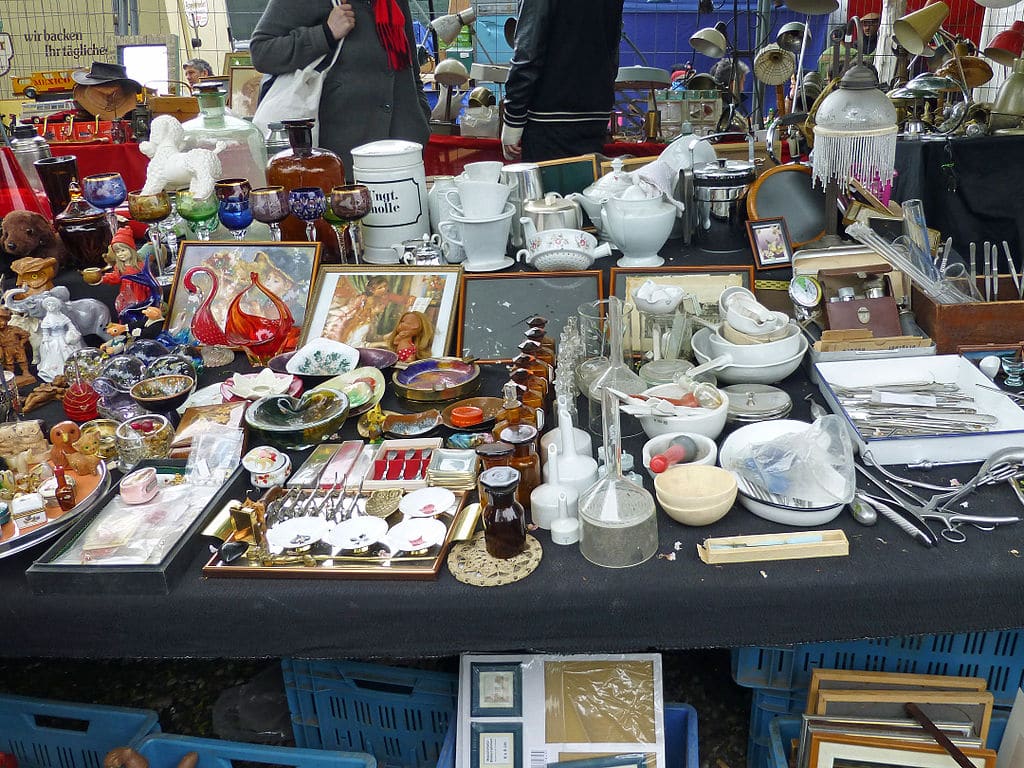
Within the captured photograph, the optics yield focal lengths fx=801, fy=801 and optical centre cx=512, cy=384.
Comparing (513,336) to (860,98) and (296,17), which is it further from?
(296,17)

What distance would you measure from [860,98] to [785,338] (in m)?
0.59

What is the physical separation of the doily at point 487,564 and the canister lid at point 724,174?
115 centimetres

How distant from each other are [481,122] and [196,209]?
242cm

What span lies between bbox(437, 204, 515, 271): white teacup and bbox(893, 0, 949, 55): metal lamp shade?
6.03ft

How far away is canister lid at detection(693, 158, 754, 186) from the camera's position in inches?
74.6

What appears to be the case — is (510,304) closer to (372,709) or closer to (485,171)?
(485,171)

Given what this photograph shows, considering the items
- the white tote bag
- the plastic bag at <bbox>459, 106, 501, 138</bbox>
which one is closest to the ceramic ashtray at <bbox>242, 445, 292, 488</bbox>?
the white tote bag

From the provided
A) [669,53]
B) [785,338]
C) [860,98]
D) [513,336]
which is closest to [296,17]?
[513,336]

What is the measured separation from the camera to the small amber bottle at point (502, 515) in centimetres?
102

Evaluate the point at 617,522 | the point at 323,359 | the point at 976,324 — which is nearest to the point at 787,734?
the point at 617,522

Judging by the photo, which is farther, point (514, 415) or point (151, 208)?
point (151, 208)

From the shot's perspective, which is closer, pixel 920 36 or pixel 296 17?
pixel 296 17

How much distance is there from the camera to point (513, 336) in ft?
5.41

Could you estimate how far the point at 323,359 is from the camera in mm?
1562
